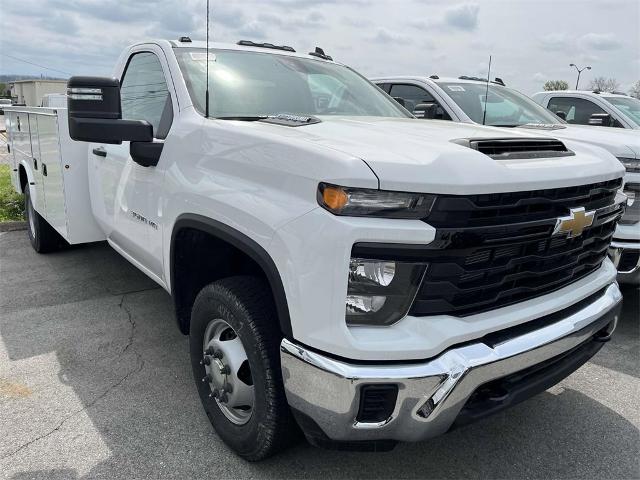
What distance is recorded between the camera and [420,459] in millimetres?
2627

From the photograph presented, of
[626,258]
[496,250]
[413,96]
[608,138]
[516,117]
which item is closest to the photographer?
[496,250]

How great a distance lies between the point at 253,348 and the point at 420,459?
40.9 inches

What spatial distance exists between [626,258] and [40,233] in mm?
5474

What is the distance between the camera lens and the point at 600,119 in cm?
695

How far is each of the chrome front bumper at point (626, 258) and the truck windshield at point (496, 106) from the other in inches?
86.5

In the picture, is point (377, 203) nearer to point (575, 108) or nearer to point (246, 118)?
point (246, 118)

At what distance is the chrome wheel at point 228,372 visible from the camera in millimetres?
2486

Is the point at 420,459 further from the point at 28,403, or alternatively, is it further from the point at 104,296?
the point at 104,296

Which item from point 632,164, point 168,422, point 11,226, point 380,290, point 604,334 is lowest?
point 11,226

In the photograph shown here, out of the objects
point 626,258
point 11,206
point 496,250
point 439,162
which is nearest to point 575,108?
point 626,258

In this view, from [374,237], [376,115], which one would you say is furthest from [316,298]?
[376,115]

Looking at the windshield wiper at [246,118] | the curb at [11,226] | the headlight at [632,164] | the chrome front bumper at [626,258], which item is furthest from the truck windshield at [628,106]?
the curb at [11,226]

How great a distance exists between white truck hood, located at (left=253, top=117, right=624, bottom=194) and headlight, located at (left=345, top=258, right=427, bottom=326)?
0.27 m

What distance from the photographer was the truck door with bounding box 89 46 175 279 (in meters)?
3.14
